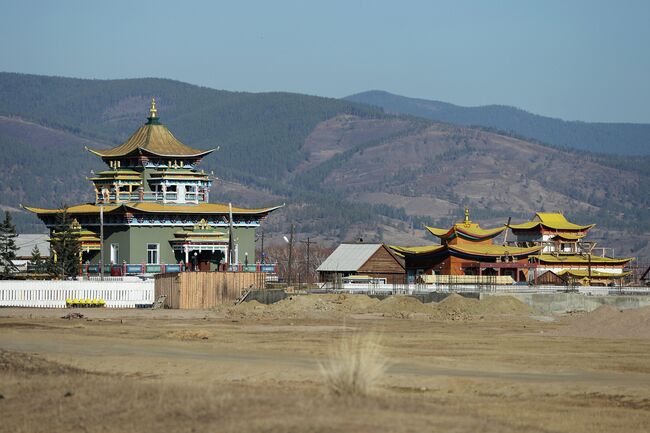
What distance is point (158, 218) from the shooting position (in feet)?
301

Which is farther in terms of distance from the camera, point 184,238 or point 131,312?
point 184,238

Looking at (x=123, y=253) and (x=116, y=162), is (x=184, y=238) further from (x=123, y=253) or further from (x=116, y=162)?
(x=116, y=162)

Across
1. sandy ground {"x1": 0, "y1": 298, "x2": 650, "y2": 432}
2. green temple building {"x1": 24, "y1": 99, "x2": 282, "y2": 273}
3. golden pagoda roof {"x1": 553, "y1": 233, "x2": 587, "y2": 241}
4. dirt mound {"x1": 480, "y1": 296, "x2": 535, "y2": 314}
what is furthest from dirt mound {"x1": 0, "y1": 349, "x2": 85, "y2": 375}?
golden pagoda roof {"x1": 553, "y1": 233, "x2": 587, "y2": 241}

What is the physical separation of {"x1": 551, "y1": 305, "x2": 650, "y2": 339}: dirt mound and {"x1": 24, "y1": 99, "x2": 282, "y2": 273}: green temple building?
1324 inches

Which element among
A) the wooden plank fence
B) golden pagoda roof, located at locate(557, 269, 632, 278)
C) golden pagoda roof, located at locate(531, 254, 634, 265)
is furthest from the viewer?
golden pagoda roof, located at locate(531, 254, 634, 265)

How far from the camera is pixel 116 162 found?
97.8m

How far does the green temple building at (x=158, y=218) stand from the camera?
3565 inches

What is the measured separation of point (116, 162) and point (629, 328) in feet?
167

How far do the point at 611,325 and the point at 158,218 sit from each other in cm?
4253

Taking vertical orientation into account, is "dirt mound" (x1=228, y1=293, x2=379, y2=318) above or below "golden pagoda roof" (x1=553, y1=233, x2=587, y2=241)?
below

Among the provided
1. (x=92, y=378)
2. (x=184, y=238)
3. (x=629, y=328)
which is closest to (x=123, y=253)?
(x=184, y=238)

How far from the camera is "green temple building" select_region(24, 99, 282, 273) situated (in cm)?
9056

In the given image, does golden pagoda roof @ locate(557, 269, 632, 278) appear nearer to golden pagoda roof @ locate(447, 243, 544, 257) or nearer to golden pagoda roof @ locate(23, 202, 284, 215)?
golden pagoda roof @ locate(447, 243, 544, 257)

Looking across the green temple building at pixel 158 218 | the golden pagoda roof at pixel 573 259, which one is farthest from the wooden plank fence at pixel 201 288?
the golden pagoda roof at pixel 573 259
